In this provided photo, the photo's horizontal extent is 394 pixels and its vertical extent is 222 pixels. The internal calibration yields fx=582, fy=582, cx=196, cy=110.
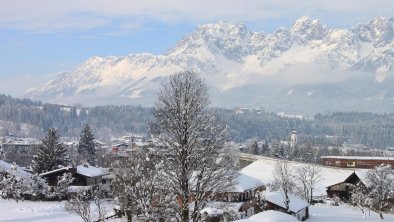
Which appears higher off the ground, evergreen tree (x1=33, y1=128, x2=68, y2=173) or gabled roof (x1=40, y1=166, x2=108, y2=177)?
evergreen tree (x1=33, y1=128, x2=68, y2=173)

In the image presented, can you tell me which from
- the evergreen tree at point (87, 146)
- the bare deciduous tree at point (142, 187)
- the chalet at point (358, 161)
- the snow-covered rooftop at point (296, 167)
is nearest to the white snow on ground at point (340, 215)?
the snow-covered rooftop at point (296, 167)

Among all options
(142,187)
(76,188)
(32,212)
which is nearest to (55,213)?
(32,212)

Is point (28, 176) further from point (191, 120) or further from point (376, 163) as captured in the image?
point (376, 163)

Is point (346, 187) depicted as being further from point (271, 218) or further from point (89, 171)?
point (271, 218)

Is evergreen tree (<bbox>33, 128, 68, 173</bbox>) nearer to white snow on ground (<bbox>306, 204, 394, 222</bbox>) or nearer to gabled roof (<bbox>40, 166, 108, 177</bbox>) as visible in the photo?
gabled roof (<bbox>40, 166, 108, 177</bbox>)

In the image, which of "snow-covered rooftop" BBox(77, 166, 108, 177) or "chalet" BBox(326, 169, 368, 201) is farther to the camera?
"chalet" BBox(326, 169, 368, 201)

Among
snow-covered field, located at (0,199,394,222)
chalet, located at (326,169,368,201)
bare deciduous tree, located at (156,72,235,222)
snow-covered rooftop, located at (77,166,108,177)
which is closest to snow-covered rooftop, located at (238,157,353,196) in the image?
chalet, located at (326,169,368,201)

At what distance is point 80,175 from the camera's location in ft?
245

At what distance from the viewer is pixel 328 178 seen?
98.9m

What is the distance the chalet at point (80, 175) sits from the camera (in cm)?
7281

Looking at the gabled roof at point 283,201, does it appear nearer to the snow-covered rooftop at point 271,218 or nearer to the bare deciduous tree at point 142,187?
the snow-covered rooftop at point 271,218

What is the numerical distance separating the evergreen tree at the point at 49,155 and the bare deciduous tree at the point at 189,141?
52173mm

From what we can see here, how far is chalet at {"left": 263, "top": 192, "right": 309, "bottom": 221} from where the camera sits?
5862 centimetres

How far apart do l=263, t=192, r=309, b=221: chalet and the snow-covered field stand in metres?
1.31
